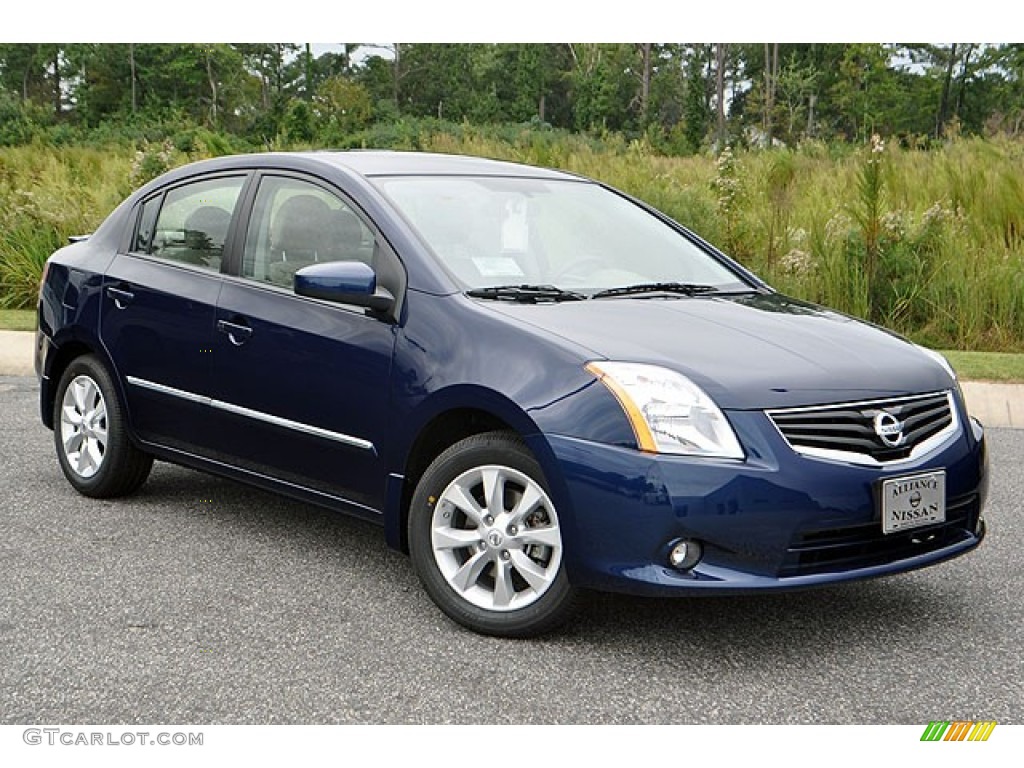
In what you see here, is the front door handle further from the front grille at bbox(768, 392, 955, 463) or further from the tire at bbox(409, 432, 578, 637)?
the front grille at bbox(768, 392, 955, 463)

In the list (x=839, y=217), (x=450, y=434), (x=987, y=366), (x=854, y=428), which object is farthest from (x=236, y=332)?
(x=839, y=217)

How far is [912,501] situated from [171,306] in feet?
10.2

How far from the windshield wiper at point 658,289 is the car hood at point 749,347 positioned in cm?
11

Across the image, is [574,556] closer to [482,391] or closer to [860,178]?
[482,391]

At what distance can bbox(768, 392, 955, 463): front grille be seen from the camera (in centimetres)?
399

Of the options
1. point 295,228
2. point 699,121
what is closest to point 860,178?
point 295,228

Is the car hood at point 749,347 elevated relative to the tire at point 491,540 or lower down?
elevated

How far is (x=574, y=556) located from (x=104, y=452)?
2.92 m

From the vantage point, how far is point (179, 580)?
4918mm

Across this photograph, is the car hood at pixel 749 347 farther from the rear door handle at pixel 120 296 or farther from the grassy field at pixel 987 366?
the grassy field at pixel 987 366

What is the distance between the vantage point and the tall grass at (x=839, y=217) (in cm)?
1182

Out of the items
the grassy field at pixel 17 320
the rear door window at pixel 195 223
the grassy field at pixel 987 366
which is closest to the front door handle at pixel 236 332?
the rear door window at pixel 195 223

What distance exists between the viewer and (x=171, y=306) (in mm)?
5543

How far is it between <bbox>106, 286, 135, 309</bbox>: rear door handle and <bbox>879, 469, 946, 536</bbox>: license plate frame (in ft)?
11.1
